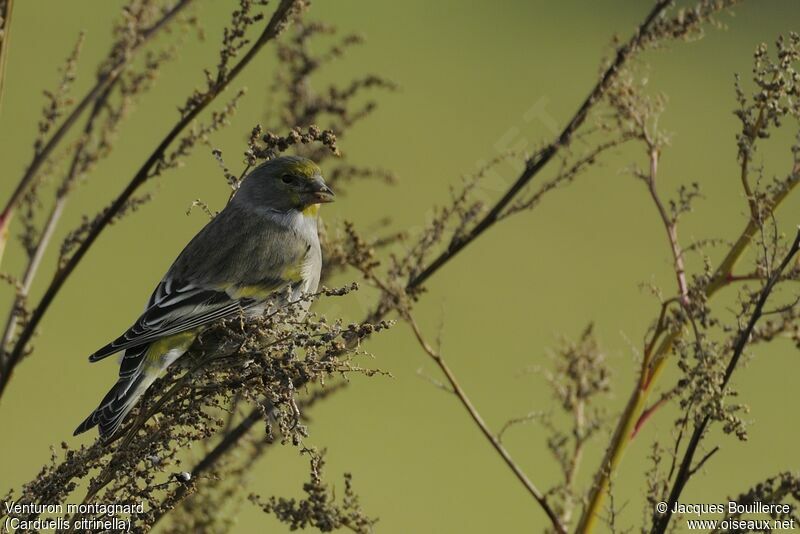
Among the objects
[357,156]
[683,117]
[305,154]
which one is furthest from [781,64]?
[683,117]

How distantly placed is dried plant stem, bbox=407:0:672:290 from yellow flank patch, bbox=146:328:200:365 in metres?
0.67

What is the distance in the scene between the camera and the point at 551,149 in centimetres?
194

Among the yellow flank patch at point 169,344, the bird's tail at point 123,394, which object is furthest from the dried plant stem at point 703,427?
the yellow flank patch at point 169,344

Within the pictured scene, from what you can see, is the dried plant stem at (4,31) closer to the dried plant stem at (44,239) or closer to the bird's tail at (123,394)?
the dried plant stem at (44,239)

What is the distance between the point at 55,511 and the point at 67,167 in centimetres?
68

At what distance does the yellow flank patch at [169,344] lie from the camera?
7.72ft

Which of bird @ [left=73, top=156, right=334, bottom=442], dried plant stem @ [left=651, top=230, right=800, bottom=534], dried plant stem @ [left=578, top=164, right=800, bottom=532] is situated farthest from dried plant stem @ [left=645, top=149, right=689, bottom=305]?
bird @ [left=73, top=156, right=334, bottom=442]

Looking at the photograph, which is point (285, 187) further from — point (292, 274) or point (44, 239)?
point (44, 239)

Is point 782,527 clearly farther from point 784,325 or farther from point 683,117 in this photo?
point 683,117

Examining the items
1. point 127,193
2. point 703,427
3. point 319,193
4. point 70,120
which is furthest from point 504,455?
point 319,193

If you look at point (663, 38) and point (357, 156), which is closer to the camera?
point (663, 38)

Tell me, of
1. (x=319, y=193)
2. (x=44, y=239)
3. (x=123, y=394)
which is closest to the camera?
(x=44, y=239)

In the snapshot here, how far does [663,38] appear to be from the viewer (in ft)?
6.15

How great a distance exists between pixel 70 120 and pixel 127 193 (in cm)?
19
